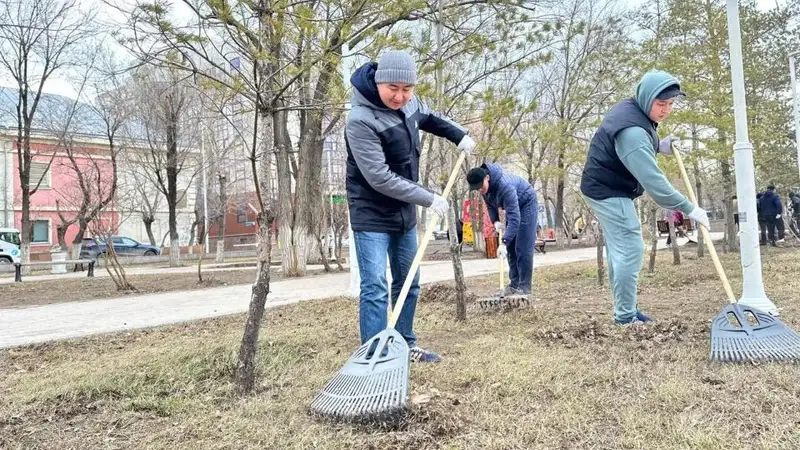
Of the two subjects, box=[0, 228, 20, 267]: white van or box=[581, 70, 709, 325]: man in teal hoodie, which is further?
box=[0, 228, 20, 267]: white van

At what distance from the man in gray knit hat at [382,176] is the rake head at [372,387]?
1.63ft

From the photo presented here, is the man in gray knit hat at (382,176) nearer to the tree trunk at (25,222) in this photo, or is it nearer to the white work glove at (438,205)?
the white work glove at (438,205)

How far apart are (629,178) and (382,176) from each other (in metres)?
1.96

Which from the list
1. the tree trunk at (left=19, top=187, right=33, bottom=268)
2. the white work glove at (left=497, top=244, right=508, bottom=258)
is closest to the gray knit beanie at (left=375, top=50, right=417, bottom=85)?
the white work glove at (left=497, top=244, right=508, bottom=258)

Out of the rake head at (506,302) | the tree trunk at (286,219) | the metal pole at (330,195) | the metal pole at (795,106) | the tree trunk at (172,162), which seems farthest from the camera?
the tree trunk at (172,162)

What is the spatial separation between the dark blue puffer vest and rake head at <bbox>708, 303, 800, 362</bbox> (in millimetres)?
1160

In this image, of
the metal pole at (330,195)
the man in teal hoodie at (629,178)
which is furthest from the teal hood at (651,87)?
the metal pole at (330,195)

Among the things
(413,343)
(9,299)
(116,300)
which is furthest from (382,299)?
(9,299)

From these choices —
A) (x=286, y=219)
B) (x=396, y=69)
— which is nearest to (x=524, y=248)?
(x=396, y=69)

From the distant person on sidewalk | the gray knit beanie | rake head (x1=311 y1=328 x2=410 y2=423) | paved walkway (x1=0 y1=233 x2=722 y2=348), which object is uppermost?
the gray knit beanie

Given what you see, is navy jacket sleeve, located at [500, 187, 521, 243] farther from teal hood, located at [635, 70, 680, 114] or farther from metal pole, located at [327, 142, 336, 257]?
metal pole, located at [327, 142, 336, 257]

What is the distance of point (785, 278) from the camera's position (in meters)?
6.10

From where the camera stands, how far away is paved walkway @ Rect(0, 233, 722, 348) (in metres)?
5.68

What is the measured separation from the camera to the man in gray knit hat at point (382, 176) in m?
2.91
